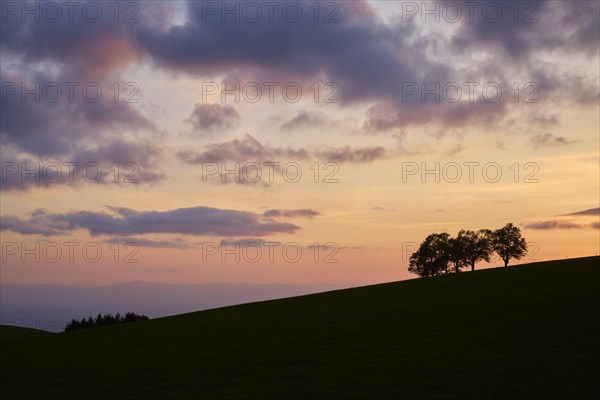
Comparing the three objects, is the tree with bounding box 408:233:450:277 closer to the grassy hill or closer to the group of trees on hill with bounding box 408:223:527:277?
the group of trees on hill with bounding box 408:223:527:277

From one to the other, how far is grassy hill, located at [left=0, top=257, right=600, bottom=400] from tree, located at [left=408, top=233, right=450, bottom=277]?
64.7 m

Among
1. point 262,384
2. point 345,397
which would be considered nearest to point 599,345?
point 345,397

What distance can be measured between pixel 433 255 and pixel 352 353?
3536 inches

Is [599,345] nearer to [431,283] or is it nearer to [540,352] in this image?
[540,352]

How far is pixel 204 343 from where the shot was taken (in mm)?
33469

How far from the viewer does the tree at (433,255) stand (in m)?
113

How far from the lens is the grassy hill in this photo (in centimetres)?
2061

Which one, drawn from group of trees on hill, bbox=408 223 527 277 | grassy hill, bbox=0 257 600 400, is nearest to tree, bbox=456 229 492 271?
group of trees on hill, bbox=408 223 527 277

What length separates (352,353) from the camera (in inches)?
1058

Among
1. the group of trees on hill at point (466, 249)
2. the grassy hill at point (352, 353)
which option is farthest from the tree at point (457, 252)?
the grassy hill at point (352, 353)

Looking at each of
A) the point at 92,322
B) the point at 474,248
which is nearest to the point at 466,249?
the point at 474,248

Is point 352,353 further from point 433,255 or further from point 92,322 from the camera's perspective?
point 433,255

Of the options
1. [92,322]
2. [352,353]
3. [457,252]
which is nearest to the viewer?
[352,353]

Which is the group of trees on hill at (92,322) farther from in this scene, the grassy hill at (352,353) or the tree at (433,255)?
the tree at (433,255)
